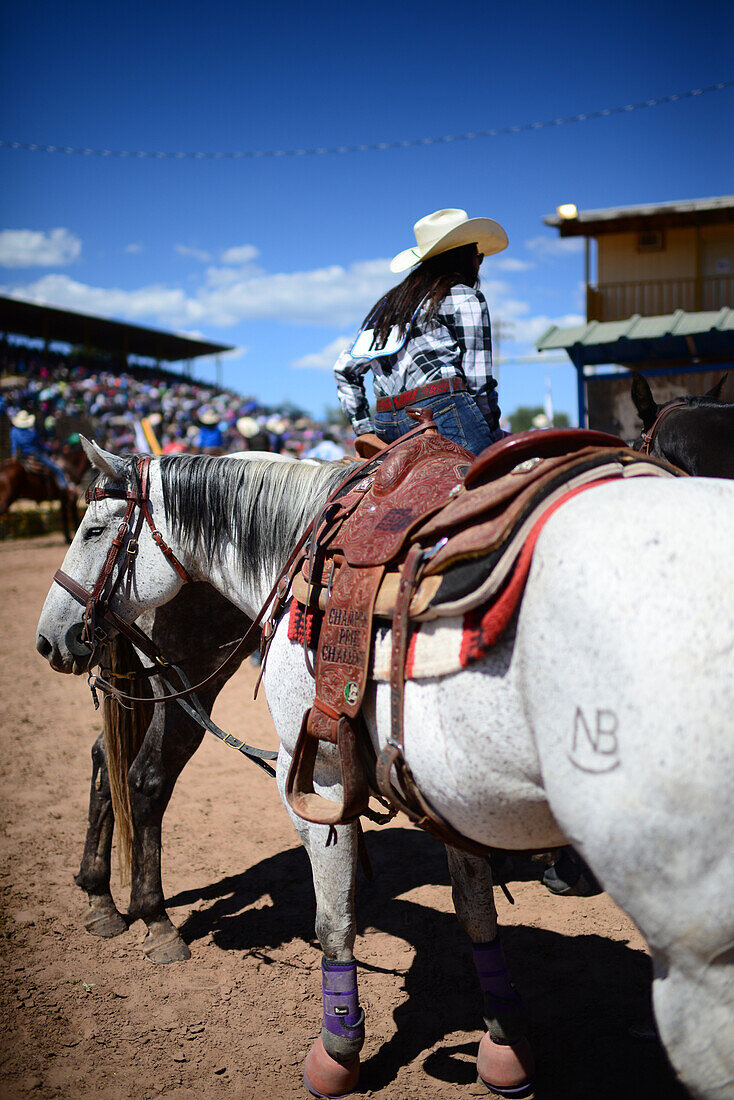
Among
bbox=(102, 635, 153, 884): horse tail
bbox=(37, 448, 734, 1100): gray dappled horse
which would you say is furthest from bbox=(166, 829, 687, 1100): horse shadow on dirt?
bbox=(37, 448, 734, 1100): gray dappled horse

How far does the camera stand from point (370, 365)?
8.71 feet

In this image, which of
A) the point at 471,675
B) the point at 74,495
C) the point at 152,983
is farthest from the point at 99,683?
the point at 74,495

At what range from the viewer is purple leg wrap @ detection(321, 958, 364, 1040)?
209cm

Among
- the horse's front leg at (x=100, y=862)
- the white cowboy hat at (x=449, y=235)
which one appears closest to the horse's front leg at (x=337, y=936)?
the horse's front leg at (x=100, y=862)

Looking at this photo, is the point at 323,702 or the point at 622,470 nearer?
the point at 622,470

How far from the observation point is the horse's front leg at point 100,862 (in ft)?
10.6

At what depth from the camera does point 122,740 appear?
327 centimetres

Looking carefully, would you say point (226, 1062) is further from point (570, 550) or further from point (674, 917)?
point (570, 550)

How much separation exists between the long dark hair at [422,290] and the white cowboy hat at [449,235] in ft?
0.12

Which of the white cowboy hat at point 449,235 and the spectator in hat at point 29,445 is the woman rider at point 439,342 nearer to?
the white cowboy hat at point 449,235

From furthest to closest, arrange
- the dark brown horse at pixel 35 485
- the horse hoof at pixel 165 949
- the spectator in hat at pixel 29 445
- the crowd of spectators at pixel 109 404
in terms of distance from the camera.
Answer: the crowd of spectators at pixel 109 404
the spectator in hat at pixel 29 445
the dark brown horse at pixel 35 485
the horse hoof at pixel 165 949

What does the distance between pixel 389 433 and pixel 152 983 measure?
2.31 meters

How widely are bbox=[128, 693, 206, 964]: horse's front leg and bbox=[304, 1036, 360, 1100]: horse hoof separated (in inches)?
45.0

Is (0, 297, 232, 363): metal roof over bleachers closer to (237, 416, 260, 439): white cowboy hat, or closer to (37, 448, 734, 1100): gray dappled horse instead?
(237, 416, 260, 439): white cowboy hat
